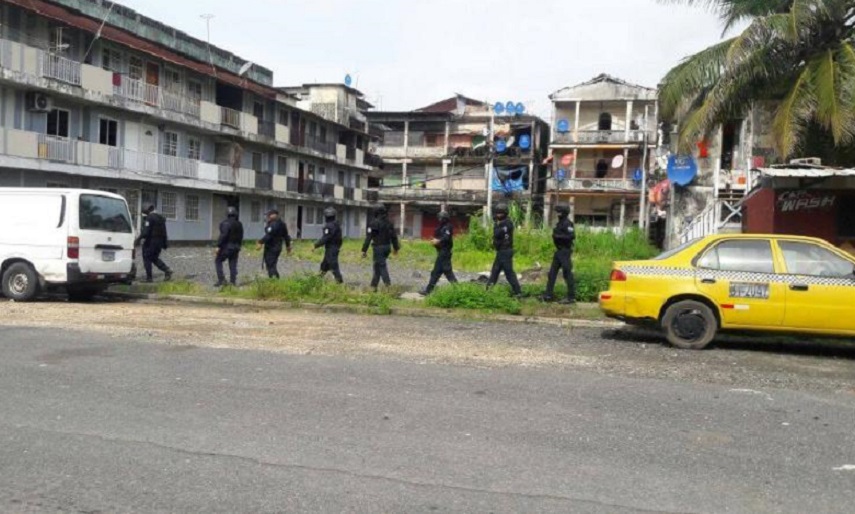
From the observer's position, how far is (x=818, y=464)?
15.1ft

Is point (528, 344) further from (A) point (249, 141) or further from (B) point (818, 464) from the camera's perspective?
(A) point (249, 141)

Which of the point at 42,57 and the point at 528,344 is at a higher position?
the point at 42,57

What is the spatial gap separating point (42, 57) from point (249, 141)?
14215 mm

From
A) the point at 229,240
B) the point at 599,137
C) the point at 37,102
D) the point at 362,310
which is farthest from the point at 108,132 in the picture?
the point at 599,137

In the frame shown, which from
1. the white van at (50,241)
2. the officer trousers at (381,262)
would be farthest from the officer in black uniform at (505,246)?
the white van at (50,241)

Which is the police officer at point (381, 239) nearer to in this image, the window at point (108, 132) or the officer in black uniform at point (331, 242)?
the officer in black uniform at point (331, 242)

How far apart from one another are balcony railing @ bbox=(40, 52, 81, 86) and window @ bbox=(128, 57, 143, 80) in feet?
14.6

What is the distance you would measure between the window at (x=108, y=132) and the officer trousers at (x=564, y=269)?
22.7m

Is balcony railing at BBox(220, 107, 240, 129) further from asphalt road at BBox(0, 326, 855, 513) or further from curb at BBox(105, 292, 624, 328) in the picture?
asphalt road at BBox(0, 326, 855, 513)

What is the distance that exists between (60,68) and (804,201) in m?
24.0

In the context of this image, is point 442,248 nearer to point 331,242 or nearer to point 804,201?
point 331,242

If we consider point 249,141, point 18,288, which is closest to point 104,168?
point 249,141

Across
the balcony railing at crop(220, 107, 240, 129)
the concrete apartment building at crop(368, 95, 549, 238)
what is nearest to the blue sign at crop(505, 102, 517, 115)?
the concrete apartment building at crop(368, 95, 549, 238)

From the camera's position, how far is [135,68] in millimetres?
31062
